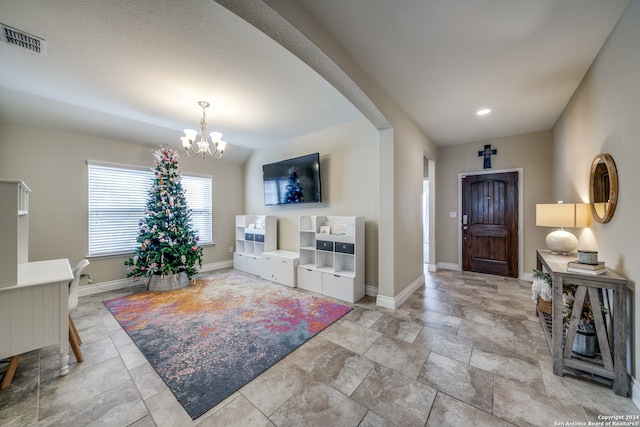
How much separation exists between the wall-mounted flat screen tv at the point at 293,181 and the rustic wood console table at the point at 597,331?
9.95 feet

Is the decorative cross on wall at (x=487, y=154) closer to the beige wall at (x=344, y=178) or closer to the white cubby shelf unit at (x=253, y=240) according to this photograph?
the beige wall at (x=344, y=178)

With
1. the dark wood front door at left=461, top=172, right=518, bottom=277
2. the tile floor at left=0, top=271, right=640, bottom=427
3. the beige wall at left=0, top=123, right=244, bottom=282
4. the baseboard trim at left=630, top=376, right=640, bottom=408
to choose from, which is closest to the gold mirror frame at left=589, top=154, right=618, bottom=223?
the baseboard trim at left=630, top=376, right=640, bottom=408

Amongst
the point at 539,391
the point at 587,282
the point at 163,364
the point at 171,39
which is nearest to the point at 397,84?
the point at 171,39

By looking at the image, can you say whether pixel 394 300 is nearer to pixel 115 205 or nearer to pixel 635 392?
pixel 635 392

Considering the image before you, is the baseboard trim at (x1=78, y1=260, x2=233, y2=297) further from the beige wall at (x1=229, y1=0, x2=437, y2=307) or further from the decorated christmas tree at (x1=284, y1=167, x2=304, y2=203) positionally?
the beige wall at (x1=229, y1=0, x2=437, y2=307)

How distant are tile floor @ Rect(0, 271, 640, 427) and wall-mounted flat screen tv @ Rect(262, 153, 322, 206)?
92.3 inches

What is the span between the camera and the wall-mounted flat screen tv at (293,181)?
13.2 ft

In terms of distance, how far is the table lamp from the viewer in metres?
2.30

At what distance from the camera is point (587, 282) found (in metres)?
1.69

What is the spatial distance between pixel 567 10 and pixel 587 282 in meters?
1.97

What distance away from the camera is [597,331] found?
5.49 feet

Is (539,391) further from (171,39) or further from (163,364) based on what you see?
(171,39)

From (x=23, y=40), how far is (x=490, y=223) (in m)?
6.60

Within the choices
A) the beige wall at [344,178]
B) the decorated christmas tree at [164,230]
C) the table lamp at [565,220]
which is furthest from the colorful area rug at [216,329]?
the table lamp at [565,220]
